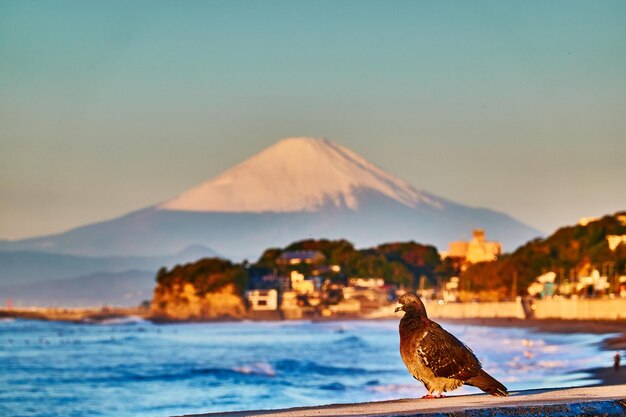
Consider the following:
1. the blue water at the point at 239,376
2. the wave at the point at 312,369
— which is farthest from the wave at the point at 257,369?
the wave at the point at 312,369

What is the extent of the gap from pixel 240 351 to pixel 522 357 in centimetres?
3104

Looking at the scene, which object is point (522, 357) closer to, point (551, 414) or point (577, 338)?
point (577, 338)

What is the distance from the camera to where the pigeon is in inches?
590

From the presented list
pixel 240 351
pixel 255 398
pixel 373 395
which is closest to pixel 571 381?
pixel 373 395

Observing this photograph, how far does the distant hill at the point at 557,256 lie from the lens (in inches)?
6069

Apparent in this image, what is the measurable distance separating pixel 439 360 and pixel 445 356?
7cm

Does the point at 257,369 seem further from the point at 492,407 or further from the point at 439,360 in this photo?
the point at 492,407

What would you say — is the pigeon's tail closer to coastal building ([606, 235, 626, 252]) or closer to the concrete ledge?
the concrete ledge

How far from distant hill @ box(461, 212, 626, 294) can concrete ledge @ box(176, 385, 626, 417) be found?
5173 inches

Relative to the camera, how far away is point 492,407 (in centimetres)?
1362

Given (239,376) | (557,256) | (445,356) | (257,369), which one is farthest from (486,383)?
(557,256)

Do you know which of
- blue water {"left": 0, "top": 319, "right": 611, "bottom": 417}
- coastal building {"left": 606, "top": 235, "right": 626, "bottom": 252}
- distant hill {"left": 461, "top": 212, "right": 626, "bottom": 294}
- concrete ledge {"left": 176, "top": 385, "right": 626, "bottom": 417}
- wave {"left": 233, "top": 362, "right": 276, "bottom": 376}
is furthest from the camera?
distant hill {"left": 461, "top": 212, "right": 626, "bottom": 294}

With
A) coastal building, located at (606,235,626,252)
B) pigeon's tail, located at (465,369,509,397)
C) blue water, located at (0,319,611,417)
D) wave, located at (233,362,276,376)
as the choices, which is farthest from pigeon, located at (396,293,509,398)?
coastal building, located at (606,235,626,252)

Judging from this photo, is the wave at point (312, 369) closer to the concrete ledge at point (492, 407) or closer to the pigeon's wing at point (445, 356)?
the pigeon's wing at point (445, 356)
